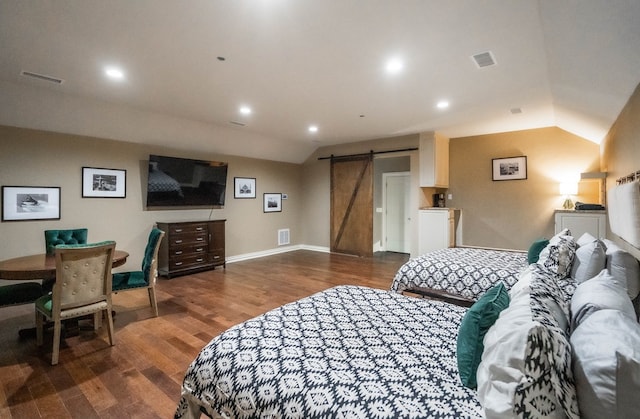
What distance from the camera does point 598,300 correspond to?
138 cm

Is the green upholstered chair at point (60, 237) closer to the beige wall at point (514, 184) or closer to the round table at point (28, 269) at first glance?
the round table at point (28, 269)

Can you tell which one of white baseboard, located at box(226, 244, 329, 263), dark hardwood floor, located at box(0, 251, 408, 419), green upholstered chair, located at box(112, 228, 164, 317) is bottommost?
dark hardwood floor, located at box(0, 251, 408, 419)

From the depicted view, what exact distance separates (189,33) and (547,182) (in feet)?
20.7

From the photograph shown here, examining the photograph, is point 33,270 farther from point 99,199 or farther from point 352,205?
point 352,205

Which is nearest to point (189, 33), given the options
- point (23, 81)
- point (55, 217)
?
point (23, 81)

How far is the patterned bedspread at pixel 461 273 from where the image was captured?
122 inches

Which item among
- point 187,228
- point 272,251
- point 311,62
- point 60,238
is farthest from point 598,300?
point 272,251

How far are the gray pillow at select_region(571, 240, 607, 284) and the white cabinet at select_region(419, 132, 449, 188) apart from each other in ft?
13.0

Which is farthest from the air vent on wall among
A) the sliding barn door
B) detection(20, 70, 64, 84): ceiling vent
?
detection(20, 70, 64, 84): ceiling vent

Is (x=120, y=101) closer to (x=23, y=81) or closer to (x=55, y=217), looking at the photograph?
(x=23, y=81)

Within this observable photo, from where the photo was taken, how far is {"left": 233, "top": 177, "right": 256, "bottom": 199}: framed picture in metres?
6.93

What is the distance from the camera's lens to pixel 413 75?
11.1 feet

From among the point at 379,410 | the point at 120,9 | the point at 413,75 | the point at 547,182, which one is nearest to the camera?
the point at 379,410

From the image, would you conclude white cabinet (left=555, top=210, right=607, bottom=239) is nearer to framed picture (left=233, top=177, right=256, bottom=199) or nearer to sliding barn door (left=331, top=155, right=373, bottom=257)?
sliding barn door (left=331, top=155, right=373, bottom=257)
